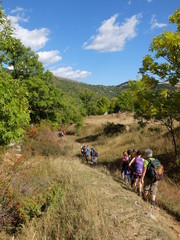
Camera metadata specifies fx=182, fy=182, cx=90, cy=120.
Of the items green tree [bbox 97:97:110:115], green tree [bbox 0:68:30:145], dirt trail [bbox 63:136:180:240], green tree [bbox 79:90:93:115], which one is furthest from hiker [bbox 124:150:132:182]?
green tree [bbox 97:97:110:115]

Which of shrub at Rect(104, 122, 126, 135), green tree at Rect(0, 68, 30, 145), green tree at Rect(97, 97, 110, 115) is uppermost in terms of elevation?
green tree at Rect(97, 97, 110, 115)

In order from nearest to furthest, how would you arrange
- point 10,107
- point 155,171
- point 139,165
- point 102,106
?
point 10,107, point 155,171, point 139,165, point 102,106

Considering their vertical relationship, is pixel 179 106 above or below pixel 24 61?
below

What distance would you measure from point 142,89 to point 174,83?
1.80m

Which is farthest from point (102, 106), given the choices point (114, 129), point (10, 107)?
point (10, 107)

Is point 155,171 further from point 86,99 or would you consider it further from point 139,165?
point 86,99

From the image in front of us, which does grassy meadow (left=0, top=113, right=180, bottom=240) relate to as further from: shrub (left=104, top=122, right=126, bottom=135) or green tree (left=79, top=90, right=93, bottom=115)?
green tree (left=79, top=90, right=93, bottom=115)

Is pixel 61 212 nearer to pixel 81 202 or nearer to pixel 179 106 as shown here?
pixel 81 202

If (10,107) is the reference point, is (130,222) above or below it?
below

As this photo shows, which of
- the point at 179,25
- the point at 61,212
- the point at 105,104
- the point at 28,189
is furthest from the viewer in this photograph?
the point at 105,104

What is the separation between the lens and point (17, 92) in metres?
5.55

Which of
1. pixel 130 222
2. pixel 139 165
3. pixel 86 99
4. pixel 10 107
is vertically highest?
pixel 86 99

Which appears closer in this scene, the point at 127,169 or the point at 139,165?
the point at 139,165

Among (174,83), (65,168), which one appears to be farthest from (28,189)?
(174,83)
